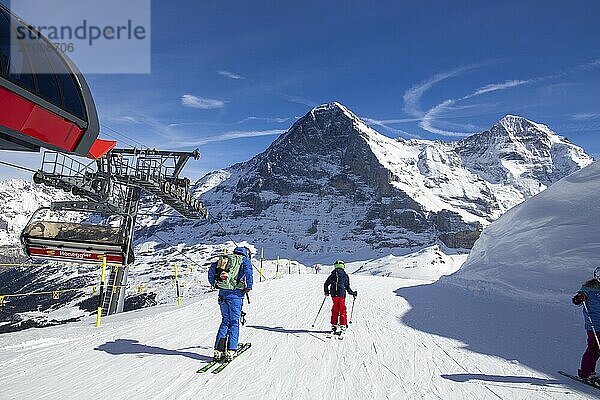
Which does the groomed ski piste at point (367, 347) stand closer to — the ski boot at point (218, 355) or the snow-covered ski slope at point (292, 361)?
the snow-covered ski slope at point (292, 361)

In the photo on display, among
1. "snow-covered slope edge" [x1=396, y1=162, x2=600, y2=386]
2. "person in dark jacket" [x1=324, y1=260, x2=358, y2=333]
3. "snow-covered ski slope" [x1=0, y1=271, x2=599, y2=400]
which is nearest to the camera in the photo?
"snow-covered ski slope" [x1=0, y1=271, x2=599, y2=400]

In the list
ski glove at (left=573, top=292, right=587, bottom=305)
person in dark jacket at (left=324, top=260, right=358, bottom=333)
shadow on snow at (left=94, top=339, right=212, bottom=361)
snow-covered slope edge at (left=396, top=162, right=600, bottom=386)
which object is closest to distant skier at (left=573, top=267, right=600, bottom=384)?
ski glove at (left=573, top=292, right=587, bottom=305)

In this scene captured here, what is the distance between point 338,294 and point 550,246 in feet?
29.2

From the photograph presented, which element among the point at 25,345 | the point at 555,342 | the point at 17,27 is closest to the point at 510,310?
the point at 555,342

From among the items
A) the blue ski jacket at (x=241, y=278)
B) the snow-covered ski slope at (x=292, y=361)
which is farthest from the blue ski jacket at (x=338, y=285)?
the blue ski jacket at (x=241, y=278)

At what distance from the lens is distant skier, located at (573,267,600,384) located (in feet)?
18.6

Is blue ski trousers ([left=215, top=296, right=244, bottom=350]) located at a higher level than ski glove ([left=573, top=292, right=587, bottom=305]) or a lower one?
lower

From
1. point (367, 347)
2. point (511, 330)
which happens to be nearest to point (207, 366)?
point (367, 347)

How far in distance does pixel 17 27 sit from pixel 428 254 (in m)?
154

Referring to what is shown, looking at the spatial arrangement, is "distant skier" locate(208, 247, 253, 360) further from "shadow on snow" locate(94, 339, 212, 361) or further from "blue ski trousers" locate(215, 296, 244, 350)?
"shadow on snow" locate(94, 339, 212, 361)

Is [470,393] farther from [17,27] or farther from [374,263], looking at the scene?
[374,263]

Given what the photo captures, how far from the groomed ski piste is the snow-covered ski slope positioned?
3 cm

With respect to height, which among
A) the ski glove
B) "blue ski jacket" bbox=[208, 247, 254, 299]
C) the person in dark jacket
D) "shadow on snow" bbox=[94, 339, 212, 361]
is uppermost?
"blue ski jacket" bbox=[208, 247, 254, 299]

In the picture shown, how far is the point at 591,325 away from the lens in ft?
19.4
